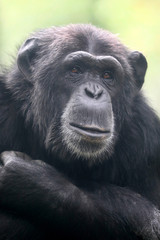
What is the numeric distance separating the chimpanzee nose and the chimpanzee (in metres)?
0.01

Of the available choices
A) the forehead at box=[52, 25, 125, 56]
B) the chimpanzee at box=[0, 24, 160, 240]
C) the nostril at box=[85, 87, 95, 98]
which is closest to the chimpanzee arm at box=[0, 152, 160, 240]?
the chimpanzee at box=[0, 24, 160, 240]

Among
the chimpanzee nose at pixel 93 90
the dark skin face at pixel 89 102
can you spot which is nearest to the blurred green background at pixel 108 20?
the dark skin face at pixel 89 102

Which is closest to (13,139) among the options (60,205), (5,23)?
(60,205)

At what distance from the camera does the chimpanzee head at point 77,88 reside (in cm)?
587

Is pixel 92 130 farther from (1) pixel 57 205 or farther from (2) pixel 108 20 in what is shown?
(2) pixel 108 20

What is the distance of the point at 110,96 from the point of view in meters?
6.27

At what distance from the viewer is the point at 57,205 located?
5.67 meters

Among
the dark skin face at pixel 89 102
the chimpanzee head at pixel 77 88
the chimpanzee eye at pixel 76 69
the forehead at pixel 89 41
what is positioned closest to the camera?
the dark skin face at pixel 89 102

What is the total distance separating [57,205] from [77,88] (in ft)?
4.19

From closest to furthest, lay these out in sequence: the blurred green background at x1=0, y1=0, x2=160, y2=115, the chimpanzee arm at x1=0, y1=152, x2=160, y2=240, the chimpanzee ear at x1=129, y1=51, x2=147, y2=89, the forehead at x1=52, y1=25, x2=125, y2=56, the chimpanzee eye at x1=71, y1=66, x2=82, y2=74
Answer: the chimpanzee arm at x1=0, y1=152, x2=160, y2=240 → the chimpanzee eye at x1=71, y1=66, x2=82, y2=74 → the forehead at x1=52, y1=25, x2=125, y2=56 → the chimpanzee ear at x1=129, y1=51, x2=147, y2=89 → the blurred green background at x1=0, y1=0, x2=160, y2=115

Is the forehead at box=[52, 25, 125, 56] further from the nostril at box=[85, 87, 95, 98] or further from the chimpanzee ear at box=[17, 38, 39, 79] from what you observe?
the nostril at box=[85, 87, 95, 98]

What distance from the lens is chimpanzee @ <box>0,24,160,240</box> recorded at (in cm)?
573

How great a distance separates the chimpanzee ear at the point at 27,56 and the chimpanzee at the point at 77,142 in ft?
0.04

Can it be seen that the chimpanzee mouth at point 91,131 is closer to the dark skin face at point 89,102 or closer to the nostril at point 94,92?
the dark skin face at point 89,102
